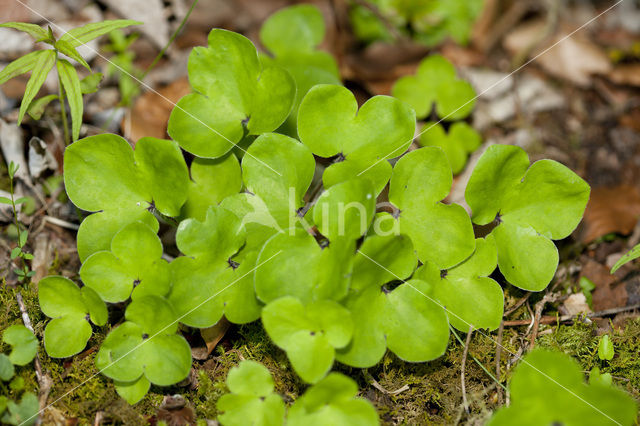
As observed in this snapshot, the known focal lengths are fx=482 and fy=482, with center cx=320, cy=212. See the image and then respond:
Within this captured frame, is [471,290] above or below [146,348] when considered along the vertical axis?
above

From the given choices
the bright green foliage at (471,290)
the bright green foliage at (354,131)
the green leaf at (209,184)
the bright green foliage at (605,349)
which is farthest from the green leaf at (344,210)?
the bright green foliage at (605,349)

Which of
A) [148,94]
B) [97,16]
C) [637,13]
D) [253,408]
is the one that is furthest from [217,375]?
Answer: [637,13]

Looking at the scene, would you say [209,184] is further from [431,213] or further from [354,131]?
[431,213]

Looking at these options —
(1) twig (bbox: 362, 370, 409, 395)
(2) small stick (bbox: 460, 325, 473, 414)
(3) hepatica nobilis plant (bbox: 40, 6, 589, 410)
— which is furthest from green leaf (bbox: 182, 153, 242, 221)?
(2) small stick (bbox: 460, 325, 473, 414)

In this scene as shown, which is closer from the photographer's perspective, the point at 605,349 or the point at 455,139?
the point at 605,349

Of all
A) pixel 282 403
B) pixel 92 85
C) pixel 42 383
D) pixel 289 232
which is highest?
pixel 92 85

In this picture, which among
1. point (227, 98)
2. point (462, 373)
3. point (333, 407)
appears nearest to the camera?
point (333, 407)

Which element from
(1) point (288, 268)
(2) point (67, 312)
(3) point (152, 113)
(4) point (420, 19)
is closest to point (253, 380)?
(1) point (288, 268)

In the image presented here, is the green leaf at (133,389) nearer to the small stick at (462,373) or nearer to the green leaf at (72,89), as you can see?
the green leaf at (72,89)
